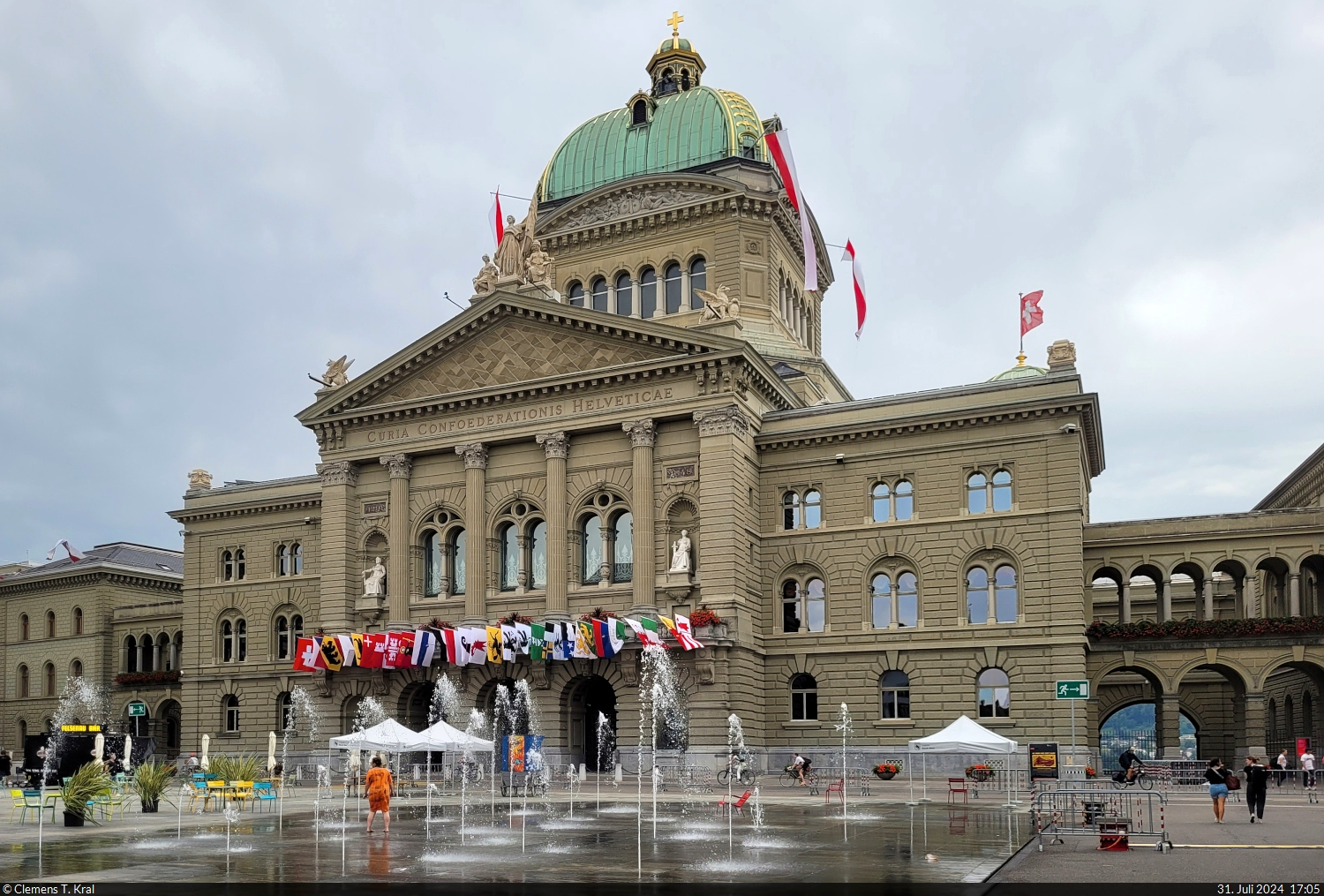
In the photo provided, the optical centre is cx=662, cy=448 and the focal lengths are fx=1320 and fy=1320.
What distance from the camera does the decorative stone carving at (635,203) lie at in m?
75.0

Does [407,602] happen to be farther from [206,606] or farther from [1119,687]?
[1119,687]

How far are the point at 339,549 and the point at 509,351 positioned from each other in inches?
528

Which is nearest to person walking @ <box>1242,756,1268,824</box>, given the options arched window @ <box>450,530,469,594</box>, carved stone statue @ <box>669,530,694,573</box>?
carved stone statue @ <box>669,530,694,573</box>

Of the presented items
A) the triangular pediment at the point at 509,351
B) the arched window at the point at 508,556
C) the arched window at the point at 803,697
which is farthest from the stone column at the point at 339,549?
the arched window at the point at 803,697

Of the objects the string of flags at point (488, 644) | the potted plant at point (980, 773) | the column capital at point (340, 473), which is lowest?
Result: the potted plant at point (980, 773)

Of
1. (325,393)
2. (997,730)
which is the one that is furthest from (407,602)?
(997,730)

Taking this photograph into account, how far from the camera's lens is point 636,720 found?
57.5m

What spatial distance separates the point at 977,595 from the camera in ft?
189

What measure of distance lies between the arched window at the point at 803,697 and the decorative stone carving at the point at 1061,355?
58.1ft

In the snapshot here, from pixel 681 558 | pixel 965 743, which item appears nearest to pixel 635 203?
pixel 681 558

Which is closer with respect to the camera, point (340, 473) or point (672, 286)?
point (340, 473)

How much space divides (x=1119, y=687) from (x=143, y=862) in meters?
60.6

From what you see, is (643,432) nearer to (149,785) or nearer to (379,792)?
(149,785)

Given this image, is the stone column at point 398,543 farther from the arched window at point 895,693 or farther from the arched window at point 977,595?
the arched window at point 977,595
